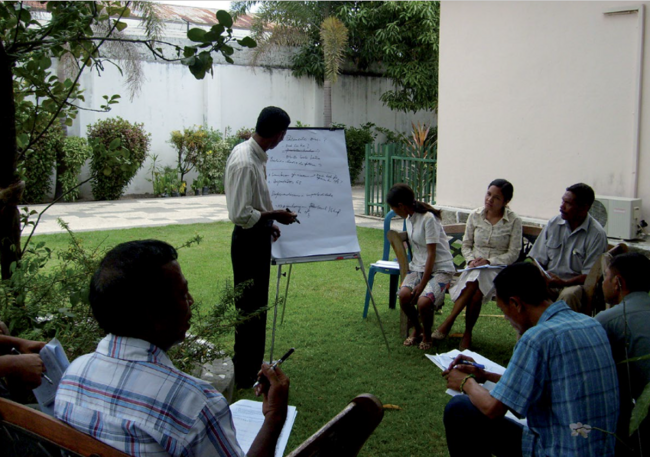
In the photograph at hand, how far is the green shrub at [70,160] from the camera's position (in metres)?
14.2

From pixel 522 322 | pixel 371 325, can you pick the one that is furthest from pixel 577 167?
pixel 522 322

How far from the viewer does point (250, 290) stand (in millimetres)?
4293

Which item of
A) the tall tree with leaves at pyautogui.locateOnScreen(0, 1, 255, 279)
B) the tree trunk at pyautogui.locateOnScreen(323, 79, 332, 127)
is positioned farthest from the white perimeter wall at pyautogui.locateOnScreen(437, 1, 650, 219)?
the tree trunk at pyautogui.locateOnScreen(323, 79, 332, 127)

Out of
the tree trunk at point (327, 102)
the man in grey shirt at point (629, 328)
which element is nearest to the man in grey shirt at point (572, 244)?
the man in grey shirt at point (629, 328)

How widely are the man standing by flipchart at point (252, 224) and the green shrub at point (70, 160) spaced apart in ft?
36.4

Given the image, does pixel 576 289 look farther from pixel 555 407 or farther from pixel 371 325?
pixel 555 407

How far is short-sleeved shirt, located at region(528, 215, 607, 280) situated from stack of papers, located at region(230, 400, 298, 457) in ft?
11.5

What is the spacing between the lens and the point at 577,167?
748 cm

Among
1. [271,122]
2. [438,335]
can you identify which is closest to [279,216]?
[271,122]

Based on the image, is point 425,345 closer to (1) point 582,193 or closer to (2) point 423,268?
(2) point 423,268

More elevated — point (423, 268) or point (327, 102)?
point (327, 102)

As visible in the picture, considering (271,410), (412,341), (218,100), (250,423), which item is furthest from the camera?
(218,100)

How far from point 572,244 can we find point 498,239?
604 mm

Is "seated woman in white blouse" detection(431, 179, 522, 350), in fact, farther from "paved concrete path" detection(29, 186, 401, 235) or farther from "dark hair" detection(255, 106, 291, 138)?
"paved concrete path" detection(29, 186, 401, 235)
